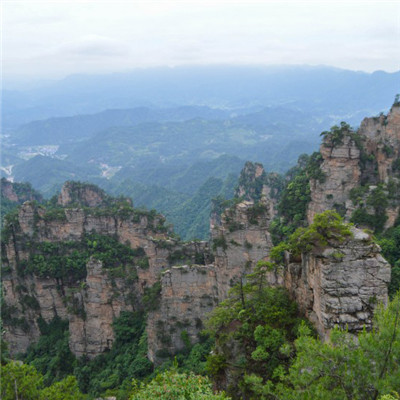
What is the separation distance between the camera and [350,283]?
11.7 metres

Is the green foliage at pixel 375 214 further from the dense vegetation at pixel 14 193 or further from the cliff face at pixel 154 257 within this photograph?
the dense vegetation at pixel 14 193

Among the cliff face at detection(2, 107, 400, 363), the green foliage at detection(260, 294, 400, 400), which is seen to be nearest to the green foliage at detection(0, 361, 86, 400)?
the cliff face at detection(2, 107, 400, 363)

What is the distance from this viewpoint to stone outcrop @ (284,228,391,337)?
37.7ft

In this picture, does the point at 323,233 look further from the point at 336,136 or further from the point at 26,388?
the point at 336,136

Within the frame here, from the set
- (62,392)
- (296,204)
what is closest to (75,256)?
(62,392)

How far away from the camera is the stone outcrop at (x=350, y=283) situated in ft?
37.7

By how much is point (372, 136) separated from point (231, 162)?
305 ft

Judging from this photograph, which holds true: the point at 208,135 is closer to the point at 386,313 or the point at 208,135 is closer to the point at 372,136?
the point at 372,136

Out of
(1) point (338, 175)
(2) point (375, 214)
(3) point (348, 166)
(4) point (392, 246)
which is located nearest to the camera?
(4) point (392, 246)

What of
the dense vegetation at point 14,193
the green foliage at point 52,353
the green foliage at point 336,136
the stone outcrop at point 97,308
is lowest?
the green foliage at point 52,353

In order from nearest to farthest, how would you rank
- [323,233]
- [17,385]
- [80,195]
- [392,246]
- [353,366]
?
[353,366] < [323,233] < [17,385] < [392,246] < [80,195]

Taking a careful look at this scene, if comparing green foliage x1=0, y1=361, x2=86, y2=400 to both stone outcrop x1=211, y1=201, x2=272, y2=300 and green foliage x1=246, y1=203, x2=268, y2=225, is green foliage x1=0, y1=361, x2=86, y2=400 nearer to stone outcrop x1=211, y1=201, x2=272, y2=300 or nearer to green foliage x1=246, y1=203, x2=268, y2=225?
stone outcrop x1=211, y1=201, x2=272, y2=300

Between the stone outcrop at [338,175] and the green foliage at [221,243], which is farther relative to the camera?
the stone outcrop at [338,175]

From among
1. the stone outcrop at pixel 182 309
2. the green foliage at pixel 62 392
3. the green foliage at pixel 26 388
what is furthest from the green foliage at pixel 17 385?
the stone outcrop at pixel 182 309
